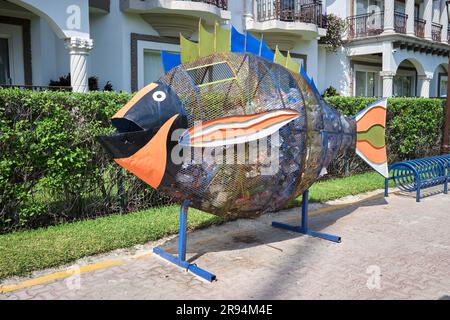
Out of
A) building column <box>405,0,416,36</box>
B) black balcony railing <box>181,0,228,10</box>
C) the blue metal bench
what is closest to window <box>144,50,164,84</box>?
black balcony railing <box>181,0,228,10</box>

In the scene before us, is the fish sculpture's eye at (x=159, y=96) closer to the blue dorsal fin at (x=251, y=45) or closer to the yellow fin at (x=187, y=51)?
the yellow fin at (x=187, y=51)

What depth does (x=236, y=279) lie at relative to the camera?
14.5ft

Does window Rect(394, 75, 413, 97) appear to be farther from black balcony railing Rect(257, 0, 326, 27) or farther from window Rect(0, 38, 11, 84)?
window Rect(0, 38, 11, 84)

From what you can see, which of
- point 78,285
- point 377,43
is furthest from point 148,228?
point 377,43

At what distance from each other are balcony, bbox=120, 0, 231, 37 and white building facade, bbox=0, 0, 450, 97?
1.1 inches

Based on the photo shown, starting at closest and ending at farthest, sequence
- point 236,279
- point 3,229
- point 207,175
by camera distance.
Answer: point 207,175, point 236,279, point 3,229

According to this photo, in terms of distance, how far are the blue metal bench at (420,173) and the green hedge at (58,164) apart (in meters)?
4.56

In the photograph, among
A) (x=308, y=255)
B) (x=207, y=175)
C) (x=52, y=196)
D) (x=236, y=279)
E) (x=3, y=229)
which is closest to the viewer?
(x=207, y=175)

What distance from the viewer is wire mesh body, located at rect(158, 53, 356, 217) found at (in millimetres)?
4090

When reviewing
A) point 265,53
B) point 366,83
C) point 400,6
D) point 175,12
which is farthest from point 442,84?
point 265,53

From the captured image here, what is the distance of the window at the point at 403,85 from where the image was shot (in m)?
24.2
